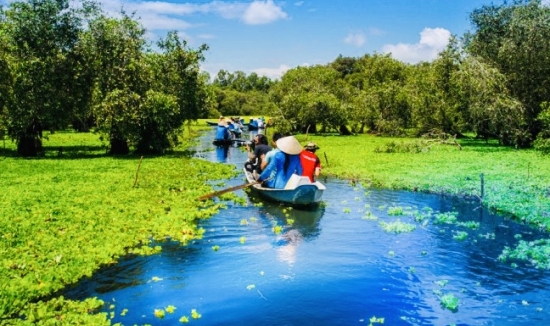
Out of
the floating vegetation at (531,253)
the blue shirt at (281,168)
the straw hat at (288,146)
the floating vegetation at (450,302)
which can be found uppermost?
the straw hat at (288,146)

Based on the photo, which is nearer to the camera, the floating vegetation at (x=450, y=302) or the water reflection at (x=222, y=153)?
the floating vegetation at (x=450, y=302)

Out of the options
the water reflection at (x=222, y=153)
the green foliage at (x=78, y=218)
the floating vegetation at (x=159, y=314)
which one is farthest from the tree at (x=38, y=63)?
the floating vegetation at (x=159, y=314)

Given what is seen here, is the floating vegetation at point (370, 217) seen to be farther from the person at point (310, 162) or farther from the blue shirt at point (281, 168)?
the blue shirt at point (281, 168)

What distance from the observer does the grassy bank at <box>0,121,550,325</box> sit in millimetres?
9859

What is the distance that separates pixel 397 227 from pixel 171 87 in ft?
99.5

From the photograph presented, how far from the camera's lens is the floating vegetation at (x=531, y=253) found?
11773 mm

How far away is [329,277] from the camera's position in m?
11.2

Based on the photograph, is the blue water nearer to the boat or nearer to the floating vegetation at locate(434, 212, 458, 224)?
the floating vegetation at locate(434, 212, 458, 224)

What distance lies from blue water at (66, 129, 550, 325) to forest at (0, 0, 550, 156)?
1758cm

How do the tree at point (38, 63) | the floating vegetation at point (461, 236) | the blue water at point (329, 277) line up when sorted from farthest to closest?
1. the tree at point (38, 63)
2. the floating vegetation at point (461, 236)
3. the blue water at point (329, 277)

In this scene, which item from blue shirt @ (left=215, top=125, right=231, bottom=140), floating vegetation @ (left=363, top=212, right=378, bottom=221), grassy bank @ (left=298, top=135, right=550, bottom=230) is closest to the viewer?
floating vegetation @ (left=363, top=212, right=378, bottom=221)

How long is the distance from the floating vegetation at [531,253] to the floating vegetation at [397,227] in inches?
115

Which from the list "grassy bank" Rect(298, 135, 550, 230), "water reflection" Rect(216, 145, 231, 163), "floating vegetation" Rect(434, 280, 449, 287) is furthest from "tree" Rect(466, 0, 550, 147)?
"floating vegetation" Rect(434, 280, 449, 287)

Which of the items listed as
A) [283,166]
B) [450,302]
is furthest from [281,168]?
[450,302]
